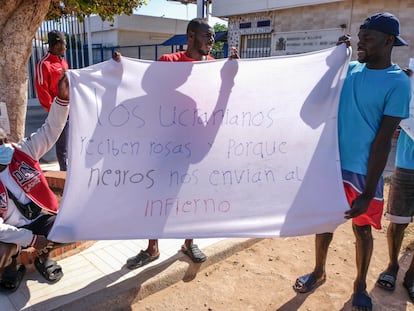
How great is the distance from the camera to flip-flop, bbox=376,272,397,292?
287 cm

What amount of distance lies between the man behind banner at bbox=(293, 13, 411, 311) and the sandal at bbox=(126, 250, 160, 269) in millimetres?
1611

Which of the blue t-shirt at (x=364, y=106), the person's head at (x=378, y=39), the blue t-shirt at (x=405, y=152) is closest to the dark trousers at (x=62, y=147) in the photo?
the blue t-shirt at (x=364, y=106)

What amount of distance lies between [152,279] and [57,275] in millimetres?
717

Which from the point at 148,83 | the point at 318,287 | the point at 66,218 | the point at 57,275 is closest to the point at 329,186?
the point at 318,287

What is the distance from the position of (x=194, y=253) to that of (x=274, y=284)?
28.3 inches

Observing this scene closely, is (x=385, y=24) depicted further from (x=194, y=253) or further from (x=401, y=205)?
(x=194, y=253)

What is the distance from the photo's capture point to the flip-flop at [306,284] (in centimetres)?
283

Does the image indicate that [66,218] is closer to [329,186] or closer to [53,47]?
[329,186]

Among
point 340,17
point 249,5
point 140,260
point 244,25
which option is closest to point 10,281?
point 140,260

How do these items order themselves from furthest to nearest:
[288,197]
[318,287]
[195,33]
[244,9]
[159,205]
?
[244,9] → [318,287] → [195,33] → [288,197] → [159,205]

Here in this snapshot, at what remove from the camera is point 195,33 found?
2652 millimetres

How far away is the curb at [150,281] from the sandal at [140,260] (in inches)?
3.2

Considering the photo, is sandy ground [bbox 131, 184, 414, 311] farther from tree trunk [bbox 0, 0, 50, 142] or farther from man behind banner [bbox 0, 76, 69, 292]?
tree trunk [bbox 0, 0, 50, 142]

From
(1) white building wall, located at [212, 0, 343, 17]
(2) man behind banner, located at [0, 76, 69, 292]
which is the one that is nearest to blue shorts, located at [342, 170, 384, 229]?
(2) man behind banner, located at [0, 76, 69, 292]
